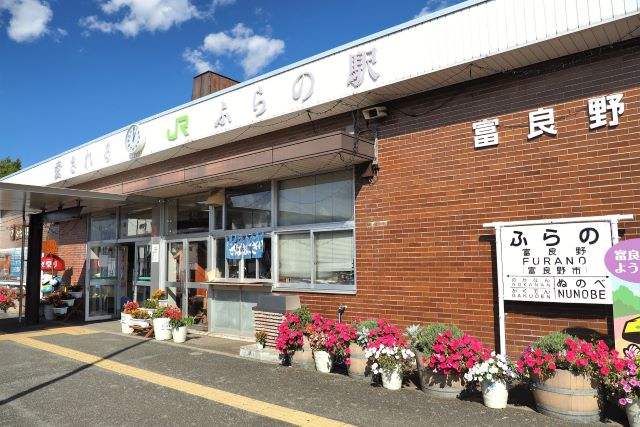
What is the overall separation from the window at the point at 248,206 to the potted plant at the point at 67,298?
6.76 metres

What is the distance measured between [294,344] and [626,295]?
4.69 metres

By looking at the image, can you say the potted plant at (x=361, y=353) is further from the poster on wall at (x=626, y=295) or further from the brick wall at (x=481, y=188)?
the poster on wall at (x=626, y=295)

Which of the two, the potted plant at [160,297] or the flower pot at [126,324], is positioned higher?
the potted plant at [160,297]

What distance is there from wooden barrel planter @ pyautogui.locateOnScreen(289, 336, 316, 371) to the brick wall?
1075mm

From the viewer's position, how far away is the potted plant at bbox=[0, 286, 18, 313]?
655 inches

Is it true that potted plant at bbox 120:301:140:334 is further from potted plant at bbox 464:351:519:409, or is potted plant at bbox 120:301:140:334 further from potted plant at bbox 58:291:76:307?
potted plant at bbox 464:351:519:409

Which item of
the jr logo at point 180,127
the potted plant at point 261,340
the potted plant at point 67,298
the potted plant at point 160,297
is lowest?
the potted plant at point 261,340

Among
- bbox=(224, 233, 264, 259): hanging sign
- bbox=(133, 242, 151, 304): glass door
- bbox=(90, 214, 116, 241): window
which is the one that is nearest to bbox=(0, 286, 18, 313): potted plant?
bbox=(90, 214, 116, 241): window

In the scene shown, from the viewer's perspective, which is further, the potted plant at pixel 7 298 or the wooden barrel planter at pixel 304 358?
the potted plant at pixel 7 298

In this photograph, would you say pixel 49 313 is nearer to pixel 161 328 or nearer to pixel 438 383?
pixel 161 328

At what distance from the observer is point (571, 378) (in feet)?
17.0

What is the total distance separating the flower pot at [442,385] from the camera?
607 centimetres

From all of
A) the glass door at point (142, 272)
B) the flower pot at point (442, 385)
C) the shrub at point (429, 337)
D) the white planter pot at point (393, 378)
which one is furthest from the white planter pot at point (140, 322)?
the flower pot at point (442, 385)

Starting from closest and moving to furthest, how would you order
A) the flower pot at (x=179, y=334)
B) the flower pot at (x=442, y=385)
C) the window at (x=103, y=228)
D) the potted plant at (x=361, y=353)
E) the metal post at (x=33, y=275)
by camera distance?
the flower pot at (x=442, y=385)
the potted plant at (x=361, y=353)
the flower pot at (x=179, y=334)
the metal post at (x=33, y=275)
the window at (x=103, y=228)
